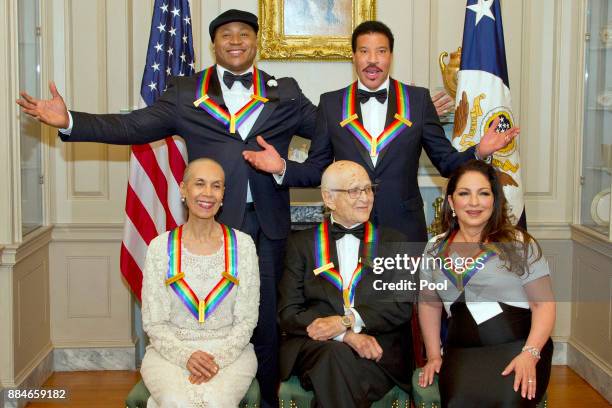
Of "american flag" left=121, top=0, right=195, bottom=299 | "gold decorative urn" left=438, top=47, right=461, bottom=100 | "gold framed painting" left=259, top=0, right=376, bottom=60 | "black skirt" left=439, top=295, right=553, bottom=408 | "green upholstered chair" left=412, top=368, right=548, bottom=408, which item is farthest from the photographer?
"gold framed painting" left=259, top=0, right=376, bottom=60

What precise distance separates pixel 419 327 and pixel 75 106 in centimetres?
250

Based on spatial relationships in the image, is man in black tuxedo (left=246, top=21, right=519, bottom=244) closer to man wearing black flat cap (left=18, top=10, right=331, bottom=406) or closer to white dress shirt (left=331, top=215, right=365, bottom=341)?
man wearing black flat cap (left=18, top=10, right=331, bottom=406)

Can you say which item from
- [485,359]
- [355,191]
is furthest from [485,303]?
[355,191]

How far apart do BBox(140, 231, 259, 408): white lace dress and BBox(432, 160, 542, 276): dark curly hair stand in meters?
0.78

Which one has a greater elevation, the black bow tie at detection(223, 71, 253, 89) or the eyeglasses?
the black bow tie at detection(223, 71, 253, 89)

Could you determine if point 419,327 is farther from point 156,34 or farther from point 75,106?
point 75,106

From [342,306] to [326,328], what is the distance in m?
0.13

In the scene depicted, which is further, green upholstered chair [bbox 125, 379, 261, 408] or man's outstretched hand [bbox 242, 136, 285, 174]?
man's outstretched hand [bbox 242, 136, 285, 174]

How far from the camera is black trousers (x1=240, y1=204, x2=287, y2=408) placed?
12.7 feet

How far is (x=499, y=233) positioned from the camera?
3350mm

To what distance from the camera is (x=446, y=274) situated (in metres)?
3.37

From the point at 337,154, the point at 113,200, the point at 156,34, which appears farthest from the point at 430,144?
the point at 113,200

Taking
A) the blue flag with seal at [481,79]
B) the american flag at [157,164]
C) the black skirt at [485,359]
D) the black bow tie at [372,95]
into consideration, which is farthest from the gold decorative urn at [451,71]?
the black skirt at [485,359]

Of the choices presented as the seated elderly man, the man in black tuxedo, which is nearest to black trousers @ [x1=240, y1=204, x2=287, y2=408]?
the man in black tuxedo
